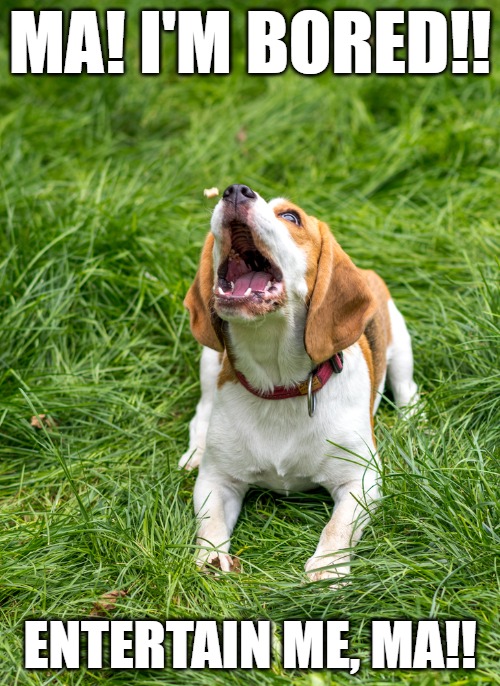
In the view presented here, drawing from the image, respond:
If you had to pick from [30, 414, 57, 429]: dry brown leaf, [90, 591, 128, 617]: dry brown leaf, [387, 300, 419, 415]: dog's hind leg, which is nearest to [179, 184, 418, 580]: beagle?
[90, 591, 128, 617]: dry brown leaf

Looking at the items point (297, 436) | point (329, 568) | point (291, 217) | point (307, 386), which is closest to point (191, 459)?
point (297, 436)

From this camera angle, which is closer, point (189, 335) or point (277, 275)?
point (277, 275)

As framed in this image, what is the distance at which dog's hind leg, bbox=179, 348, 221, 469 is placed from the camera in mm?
4496

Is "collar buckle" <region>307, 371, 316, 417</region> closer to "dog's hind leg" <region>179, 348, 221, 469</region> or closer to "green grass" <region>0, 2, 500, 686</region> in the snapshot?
"green grass" <region>0, 2, 500, 686</region>

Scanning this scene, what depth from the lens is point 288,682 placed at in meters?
3.12

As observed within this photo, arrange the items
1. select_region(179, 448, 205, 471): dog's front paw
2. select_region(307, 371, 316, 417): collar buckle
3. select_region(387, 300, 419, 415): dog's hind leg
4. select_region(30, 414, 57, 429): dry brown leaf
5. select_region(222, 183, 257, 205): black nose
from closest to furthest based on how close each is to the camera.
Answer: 1. select_region(222, 183, 257, 205): black nose
2. select_region(307, 371, 316, 417): collar buckle
3. select_region(179, 448, 205, 471): dog's front paw
4. select_region(30, 414, 57, 429): dry brown leaf
5. select_region(387, 300, 419, 415): dog's hind leg

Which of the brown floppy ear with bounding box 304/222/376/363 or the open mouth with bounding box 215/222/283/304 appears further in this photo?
the brown floppy ear with bounding box 304/222/376/363

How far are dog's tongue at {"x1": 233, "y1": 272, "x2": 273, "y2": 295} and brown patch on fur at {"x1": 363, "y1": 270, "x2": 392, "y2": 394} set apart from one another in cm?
73

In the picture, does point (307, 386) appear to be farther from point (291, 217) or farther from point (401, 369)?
point (401, 369)

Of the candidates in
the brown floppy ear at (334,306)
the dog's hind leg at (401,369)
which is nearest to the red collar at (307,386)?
the brown floppy ear at (334,306)

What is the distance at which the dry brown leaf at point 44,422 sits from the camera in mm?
4660

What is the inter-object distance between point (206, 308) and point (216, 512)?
837 mm

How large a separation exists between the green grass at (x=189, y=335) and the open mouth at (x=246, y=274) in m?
0.92

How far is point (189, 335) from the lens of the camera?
17.2 ft
